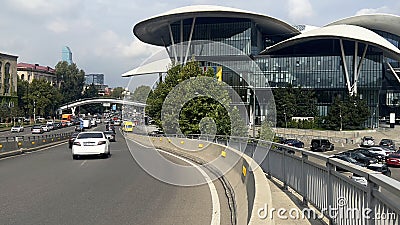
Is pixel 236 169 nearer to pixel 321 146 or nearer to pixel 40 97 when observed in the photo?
pixel 321 146

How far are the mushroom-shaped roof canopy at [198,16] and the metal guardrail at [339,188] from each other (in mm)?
92838

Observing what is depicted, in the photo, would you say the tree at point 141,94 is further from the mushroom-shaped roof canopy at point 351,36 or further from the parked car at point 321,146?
the mushroom-shaped roof canopy at point 351,36

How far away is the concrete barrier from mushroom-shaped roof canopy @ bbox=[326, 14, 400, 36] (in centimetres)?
7799

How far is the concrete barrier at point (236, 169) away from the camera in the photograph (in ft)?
26.6

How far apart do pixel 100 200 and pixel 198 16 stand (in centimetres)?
9690

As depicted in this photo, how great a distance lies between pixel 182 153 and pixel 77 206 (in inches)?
855

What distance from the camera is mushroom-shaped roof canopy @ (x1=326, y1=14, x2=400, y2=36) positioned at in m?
114

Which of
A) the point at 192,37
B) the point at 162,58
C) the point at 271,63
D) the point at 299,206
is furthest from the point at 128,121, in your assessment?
the point at 299,206

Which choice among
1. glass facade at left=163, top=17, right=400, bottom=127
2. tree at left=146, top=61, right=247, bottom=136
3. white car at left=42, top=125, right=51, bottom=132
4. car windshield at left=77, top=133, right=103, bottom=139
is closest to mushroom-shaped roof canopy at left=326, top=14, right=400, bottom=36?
glass facade at left=163, top=17, right=400, bottom=127

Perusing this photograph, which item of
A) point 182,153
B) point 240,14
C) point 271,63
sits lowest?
point 182,153

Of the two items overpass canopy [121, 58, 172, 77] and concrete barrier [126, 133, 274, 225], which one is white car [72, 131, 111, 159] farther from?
overpass canopy [121, 58, 172, 77]

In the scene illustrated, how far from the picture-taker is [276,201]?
434 inches

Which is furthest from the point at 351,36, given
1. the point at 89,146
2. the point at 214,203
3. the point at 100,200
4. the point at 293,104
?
the point at 100,200

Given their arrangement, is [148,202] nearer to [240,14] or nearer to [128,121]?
[128,121]
